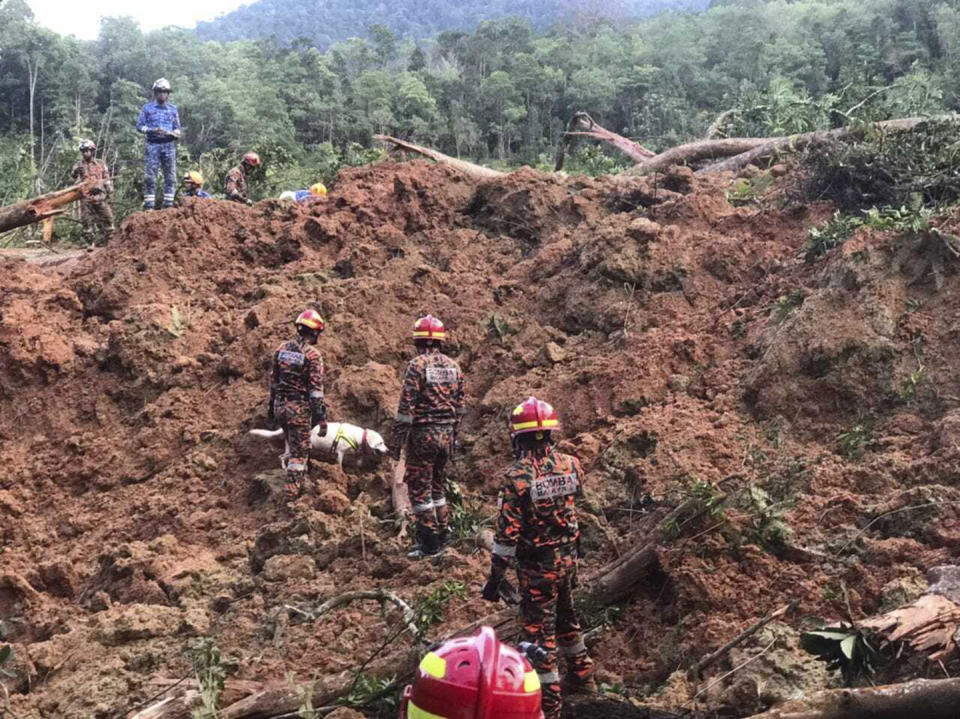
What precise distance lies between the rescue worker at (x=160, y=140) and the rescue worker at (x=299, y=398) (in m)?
6.69

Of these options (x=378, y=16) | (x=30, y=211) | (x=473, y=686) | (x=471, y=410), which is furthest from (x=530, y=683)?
(x=378, y=16)

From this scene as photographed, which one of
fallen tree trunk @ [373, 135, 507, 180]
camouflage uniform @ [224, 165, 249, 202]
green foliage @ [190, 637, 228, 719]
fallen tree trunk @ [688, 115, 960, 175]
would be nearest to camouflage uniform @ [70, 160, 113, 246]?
camouflage uniform @ [224, 165, 249, 202]

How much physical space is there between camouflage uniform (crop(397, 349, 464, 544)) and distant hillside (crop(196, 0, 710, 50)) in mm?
145088

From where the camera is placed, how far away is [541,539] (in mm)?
5492

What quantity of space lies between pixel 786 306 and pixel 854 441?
6.50 ft

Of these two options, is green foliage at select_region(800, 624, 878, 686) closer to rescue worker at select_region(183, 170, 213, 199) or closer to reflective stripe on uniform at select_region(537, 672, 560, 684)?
reflective stripe on uniform at select_region(537, 672, 560, 684)

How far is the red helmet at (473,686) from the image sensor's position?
2.82m

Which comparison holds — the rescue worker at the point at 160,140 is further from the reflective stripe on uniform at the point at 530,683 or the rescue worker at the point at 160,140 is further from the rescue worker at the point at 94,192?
the reflective stripe on uniform at the point at 530,683

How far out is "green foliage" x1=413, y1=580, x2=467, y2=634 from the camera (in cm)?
597

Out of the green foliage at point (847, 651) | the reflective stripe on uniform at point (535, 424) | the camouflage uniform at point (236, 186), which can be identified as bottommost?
the green foliage at point (847, 651)

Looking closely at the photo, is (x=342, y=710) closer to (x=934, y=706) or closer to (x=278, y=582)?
(x=278, y=582)

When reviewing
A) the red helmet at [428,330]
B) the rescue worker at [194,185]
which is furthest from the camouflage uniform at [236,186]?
the red helmet at [428,330]

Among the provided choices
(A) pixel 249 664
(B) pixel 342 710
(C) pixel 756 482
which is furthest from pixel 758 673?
(A) pixel 249 664

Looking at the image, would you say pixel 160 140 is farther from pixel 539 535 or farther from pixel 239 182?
pixel 539 535
